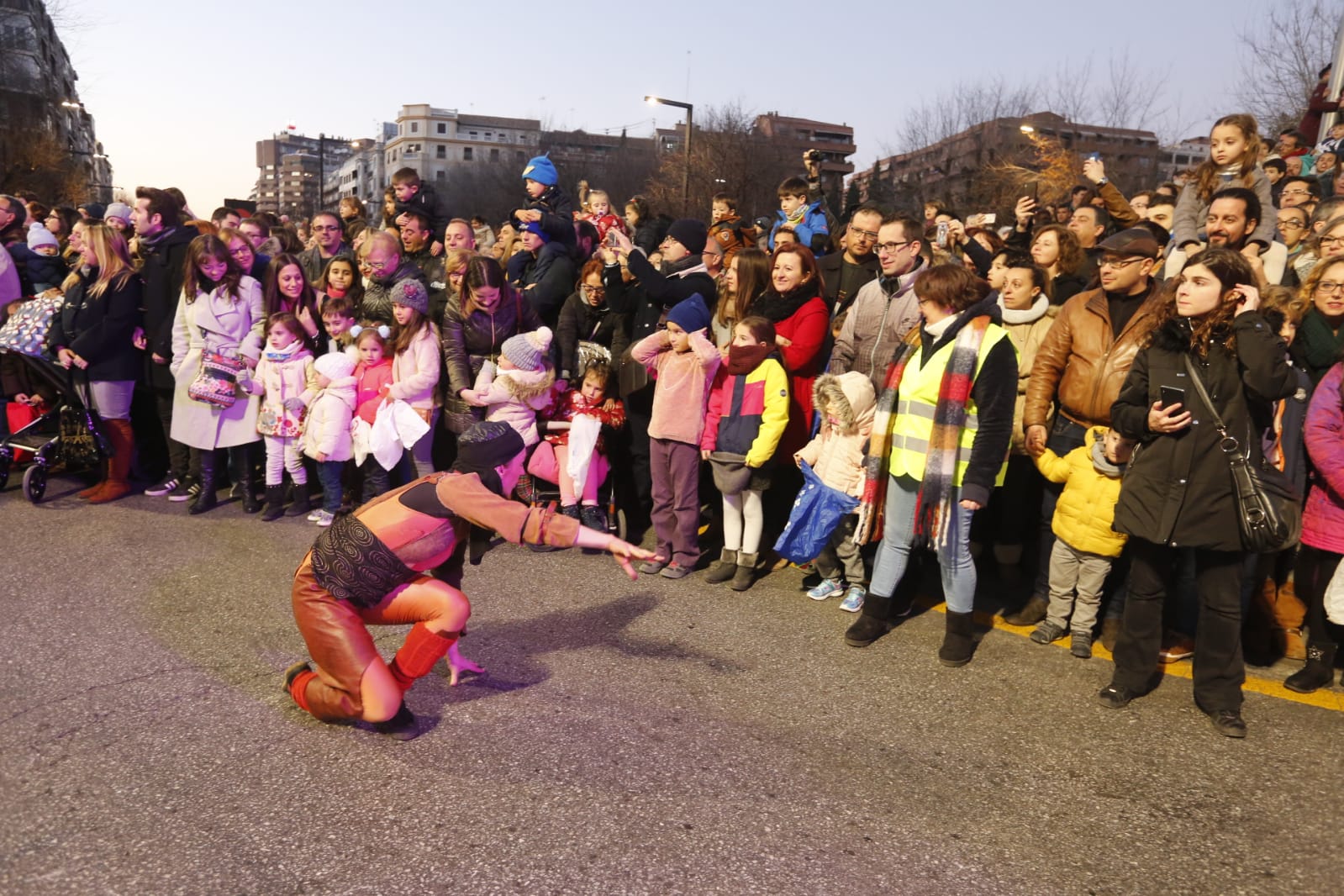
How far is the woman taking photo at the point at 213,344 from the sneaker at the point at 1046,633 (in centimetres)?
601

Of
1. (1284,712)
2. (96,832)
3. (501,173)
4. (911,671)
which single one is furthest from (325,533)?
(501,173)

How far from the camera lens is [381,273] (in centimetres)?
745

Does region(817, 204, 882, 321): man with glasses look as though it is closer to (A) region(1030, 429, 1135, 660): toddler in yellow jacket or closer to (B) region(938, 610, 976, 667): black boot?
(A) region(1030, 429, 1135, 660): toddler in yellow jacket

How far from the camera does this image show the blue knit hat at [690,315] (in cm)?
604

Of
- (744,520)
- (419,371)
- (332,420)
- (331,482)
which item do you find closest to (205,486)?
(331,482)

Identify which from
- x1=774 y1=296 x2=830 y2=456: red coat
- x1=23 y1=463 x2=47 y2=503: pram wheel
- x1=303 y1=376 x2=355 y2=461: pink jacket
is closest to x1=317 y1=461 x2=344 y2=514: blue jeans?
x1=303 y1=376 x2=355 y2=461: pink jacket

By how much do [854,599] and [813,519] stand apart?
23.3 inches

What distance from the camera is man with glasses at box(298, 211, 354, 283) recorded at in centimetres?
842

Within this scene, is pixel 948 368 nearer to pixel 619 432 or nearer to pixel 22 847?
pixel 619 432

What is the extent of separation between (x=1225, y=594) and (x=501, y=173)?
6742cm

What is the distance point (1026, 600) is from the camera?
5.74 meters

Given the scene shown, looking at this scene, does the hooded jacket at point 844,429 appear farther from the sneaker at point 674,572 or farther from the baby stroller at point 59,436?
the baby stroller at point 59,436

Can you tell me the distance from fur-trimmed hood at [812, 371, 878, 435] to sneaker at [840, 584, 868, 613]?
0.99 metres

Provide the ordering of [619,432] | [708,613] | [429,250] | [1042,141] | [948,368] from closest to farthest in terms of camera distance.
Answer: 1. [948,368]
2. [708,613]
3. [619,432]
4. [429,250]
5. [1042,141]
